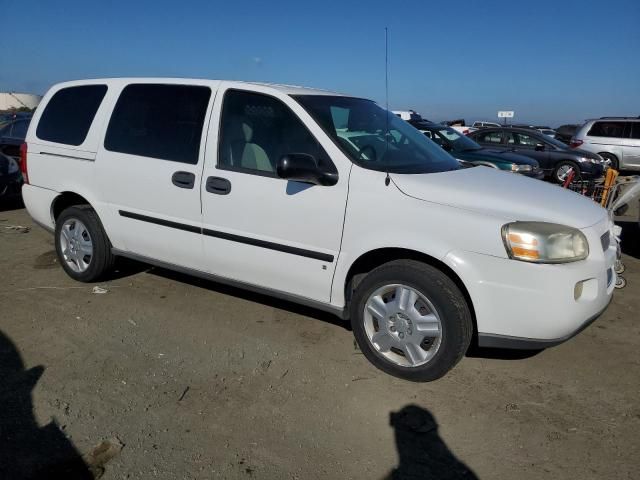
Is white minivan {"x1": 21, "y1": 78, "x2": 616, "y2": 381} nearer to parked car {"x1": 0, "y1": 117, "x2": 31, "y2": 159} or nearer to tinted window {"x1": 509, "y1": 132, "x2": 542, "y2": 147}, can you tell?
parked car {"x1": 0, "y1": 117, "x2": 31, "y2": 159}

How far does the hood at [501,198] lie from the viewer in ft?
9.73

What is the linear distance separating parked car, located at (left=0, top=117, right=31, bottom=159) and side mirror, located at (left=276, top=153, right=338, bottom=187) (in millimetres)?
8326

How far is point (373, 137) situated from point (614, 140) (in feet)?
47.3

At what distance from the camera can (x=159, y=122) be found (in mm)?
4023

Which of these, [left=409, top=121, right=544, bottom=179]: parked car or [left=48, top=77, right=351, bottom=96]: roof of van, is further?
[left=409, top=121, right=544, bottom=179]: parked car

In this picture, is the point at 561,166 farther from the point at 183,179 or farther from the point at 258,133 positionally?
the point at 183,179

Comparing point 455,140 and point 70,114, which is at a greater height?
point 70,114

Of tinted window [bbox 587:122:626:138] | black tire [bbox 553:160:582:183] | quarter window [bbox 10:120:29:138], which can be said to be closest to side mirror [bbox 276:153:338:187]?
quarter window [bbox 10:120:29:138]

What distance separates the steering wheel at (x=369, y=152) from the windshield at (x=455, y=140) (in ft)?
23.0

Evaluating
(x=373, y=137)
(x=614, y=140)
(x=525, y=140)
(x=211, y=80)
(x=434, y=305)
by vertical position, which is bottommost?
(x=434, y=305)

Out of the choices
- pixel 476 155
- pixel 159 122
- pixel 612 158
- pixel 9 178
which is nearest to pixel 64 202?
pixel 159 122

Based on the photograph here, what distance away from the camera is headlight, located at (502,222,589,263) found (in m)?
2.80

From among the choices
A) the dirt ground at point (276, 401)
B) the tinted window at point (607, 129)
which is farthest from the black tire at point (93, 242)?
the tinted window at point (607, 129)

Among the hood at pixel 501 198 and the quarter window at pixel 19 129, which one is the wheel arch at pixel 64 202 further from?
the quarter window at pixel 19 129
